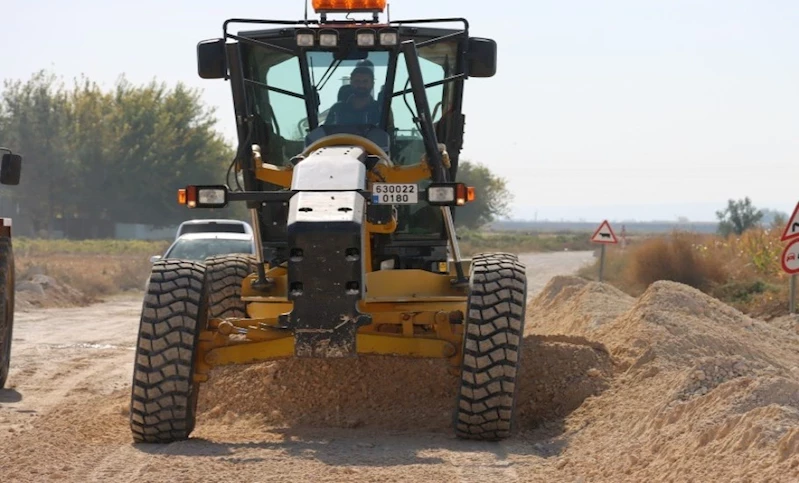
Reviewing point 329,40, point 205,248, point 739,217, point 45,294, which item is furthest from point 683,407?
point 739,217

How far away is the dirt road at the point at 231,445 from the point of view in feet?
24.8

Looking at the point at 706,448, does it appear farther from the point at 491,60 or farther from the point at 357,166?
the point at 491,60

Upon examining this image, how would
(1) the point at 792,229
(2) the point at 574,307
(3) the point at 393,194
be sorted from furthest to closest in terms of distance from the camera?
(2) the point at 574,307 → (1) the point at 792,229 → (3) the point at 393,194

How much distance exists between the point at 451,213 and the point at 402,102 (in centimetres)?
90

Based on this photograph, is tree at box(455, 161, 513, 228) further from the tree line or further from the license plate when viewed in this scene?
the license plate

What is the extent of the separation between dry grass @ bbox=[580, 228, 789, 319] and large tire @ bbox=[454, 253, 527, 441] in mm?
14797

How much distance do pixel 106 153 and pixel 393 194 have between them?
59681mm

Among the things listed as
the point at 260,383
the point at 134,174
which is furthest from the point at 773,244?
the point at 134,174

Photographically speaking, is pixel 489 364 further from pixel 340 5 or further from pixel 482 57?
pixel 340 5

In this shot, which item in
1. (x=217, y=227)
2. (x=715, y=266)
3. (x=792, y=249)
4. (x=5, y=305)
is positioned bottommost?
(x=5, y=305)

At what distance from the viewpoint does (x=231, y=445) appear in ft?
28.5

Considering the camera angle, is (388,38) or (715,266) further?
(715,266)

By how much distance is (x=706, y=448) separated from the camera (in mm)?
7195

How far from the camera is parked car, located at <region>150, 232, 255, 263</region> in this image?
21.4 meters
